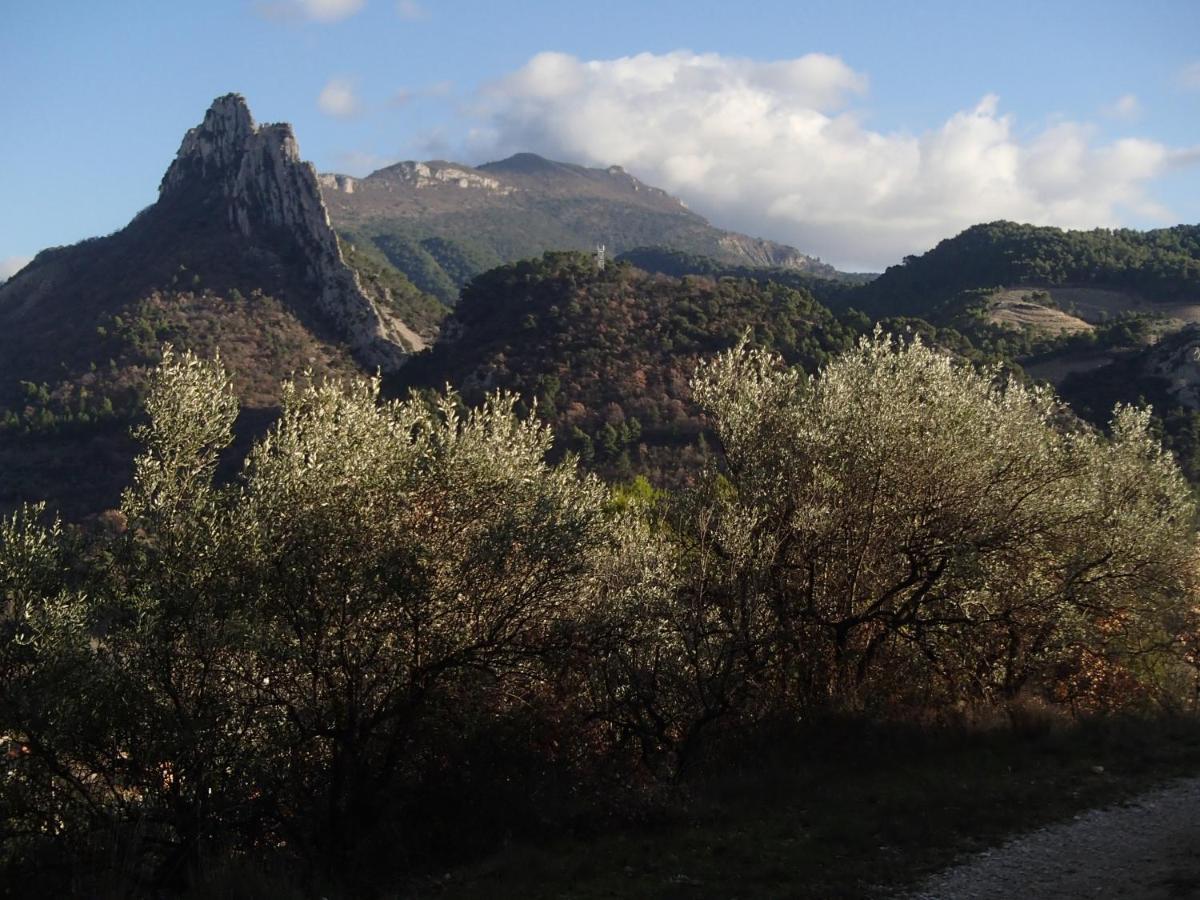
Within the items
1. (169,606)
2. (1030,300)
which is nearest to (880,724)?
(169,606)

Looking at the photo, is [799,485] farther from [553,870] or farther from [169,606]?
[169,606]

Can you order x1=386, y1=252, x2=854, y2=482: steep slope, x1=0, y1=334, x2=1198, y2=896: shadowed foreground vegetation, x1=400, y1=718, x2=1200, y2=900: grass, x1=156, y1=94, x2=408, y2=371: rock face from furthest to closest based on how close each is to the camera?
x1=156, y1=94, x2=408, y2=371: rock face
x1=386, y1=252, x2=854, y2=482: steep slope
x1=0, y1=334, x2=1198, y2=896: shadowed foreground vegetation
x1=400, y1=718, x2=1200, y2=900: grass

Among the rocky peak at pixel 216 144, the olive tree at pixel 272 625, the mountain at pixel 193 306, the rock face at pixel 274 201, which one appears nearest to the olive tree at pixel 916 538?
the olive tree at pixel 272 625

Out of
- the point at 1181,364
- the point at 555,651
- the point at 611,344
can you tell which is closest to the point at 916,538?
the point at 555,651

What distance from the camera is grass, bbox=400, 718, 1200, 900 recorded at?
10.7 meters

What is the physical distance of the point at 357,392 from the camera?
15.0 m

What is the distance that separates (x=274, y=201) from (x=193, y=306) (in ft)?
84.6

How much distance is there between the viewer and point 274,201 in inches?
5276

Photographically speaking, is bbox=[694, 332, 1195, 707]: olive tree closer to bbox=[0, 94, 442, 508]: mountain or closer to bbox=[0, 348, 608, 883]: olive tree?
bbox=[0, 348, 608, 883]: olive tree

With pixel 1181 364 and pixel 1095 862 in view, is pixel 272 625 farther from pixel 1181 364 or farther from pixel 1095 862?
pixel 1181 364

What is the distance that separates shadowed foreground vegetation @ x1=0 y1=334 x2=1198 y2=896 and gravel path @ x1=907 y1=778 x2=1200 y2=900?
2.15ft

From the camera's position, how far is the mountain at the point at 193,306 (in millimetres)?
89375

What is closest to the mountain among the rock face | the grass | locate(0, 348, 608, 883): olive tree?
the rock face

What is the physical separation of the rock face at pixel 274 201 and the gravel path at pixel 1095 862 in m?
103
